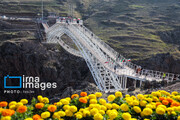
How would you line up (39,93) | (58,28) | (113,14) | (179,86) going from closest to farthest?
1. (179,86)
2. (39,93)
3. (58,28)
4. (113,14)

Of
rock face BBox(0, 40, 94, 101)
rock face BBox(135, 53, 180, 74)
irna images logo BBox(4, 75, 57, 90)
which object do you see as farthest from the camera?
rock face BBox(135, 53, 180, 74)


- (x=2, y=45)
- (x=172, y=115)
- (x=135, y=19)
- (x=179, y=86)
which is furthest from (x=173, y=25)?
(x=172, y=115)

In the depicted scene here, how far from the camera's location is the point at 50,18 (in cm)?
6600

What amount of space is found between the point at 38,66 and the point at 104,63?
67.0 ft

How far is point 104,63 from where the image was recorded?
32.8 meters

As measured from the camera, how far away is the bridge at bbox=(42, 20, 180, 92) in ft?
98.4

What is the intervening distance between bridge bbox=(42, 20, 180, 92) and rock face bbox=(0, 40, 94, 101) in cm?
458

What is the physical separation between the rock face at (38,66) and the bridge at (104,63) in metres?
4.58

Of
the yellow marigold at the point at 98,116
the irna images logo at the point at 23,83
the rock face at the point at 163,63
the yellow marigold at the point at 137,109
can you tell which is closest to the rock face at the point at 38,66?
the irna images logo at the point at 23,83

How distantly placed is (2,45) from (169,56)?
138 ft

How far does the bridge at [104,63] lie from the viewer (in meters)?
30.0

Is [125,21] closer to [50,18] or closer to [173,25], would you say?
[173,25]

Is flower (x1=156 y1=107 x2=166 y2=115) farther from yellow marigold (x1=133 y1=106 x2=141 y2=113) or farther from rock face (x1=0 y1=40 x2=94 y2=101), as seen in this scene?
rock face (x1=0 y1=40 x2=94 y2=101)

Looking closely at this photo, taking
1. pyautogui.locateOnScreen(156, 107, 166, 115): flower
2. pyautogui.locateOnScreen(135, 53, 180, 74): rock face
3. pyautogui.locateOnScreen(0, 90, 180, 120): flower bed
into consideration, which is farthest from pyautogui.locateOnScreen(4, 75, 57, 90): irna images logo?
pyautogui.locateOnScreen(156, 107, 166, 115): flower
